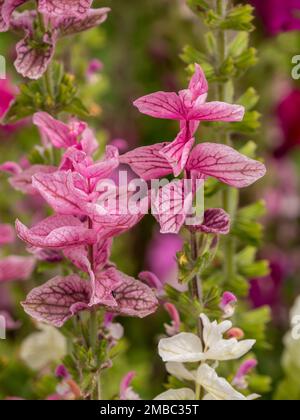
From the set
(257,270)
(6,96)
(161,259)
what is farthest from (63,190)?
(161,259)

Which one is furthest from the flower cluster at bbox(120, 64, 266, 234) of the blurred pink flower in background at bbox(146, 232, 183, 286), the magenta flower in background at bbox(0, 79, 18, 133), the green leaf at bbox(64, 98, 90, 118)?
the blurred pink flower in background at bbox(146, 232, 183, 286)

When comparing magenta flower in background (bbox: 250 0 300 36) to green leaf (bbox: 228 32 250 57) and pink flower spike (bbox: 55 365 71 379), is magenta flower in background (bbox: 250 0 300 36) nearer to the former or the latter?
green leaf (bbox: 228 32 250 57)

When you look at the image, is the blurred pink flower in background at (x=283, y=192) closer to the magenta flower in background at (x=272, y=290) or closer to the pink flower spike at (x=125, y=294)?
the magenta flower in background at (x=272, y=290)

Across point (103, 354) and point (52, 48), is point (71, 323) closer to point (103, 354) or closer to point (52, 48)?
point (103, 354)

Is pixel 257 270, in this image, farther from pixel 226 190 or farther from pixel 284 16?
pixel 284 16

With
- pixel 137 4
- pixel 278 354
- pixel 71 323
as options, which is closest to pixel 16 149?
pixel 137 4

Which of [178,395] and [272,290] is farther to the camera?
[272,290]

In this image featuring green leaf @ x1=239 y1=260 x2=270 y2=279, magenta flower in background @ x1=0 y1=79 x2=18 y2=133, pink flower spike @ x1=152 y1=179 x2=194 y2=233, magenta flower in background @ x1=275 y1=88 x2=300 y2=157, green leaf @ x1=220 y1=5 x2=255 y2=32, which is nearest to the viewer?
pink flower spike @ x1=152 y1=179 x2=194 y2=233
